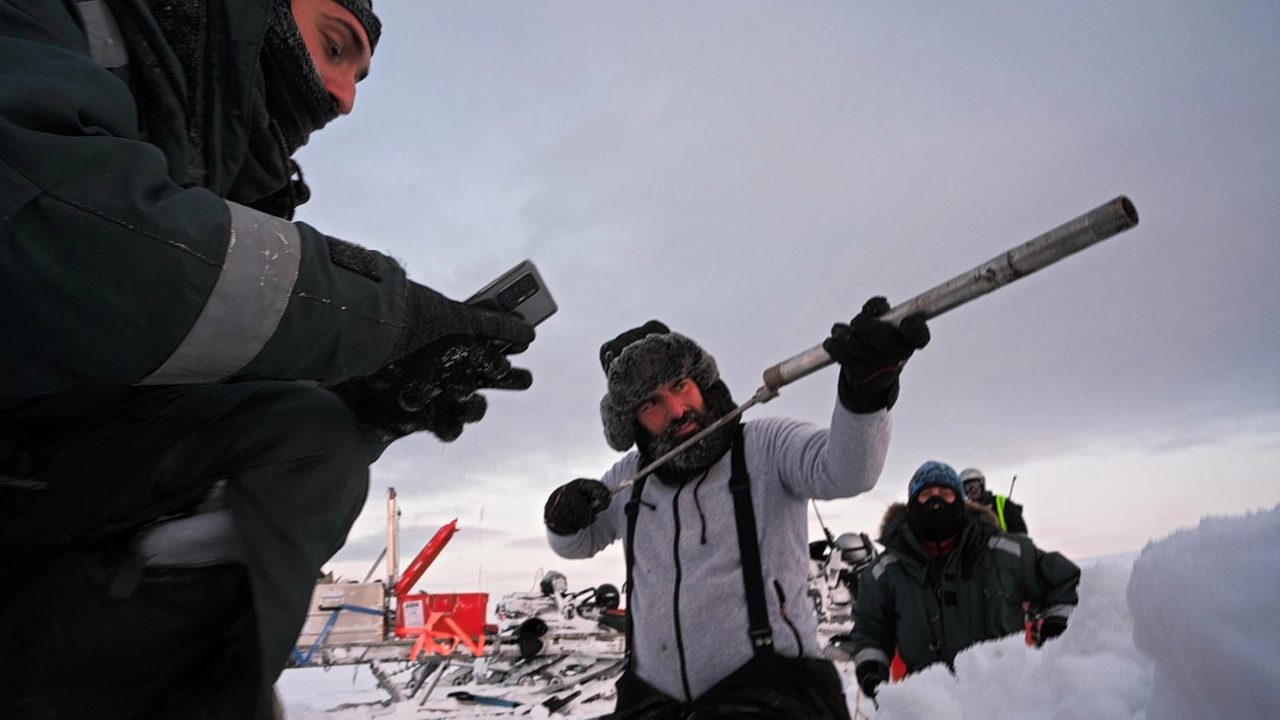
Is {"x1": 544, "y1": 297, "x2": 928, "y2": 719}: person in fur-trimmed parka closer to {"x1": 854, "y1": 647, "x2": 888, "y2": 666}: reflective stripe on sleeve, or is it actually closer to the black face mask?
the black face mask

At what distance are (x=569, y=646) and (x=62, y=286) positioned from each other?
373 inches

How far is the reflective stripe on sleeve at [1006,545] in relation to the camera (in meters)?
4.81

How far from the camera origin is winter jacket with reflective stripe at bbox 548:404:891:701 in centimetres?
253

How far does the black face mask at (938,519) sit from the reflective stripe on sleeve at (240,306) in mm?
4915

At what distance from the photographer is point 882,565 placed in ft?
17.2

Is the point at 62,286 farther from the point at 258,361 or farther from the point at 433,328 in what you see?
the point at 433,328

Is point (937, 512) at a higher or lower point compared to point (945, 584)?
higher

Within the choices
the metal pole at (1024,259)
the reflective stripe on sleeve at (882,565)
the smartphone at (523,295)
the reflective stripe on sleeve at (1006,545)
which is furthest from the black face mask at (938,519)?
the smartphone at (523,295)

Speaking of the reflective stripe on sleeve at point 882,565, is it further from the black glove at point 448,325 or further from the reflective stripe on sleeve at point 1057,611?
the black glove at point 448,325

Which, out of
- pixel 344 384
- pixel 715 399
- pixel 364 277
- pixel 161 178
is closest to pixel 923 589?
pixel 715 399

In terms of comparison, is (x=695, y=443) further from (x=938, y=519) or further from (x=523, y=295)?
(x=938, y=519)

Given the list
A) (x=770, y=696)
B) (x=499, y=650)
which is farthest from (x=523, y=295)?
(x=499, y=650)

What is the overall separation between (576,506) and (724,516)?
A: 0.82 m

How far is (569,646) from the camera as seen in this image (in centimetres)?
938
